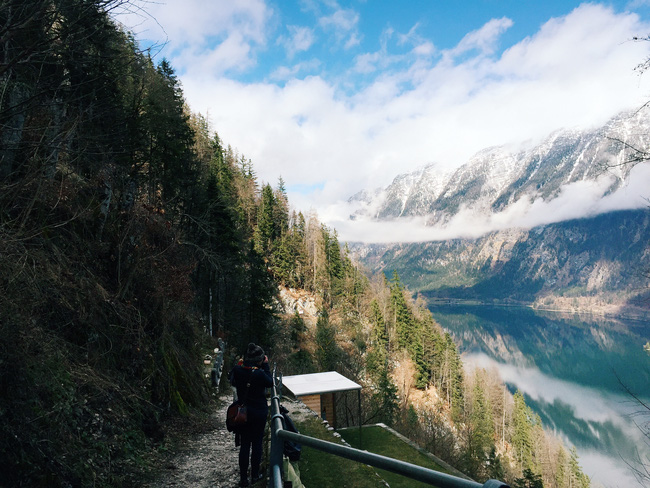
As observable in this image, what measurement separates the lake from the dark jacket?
17.1 m

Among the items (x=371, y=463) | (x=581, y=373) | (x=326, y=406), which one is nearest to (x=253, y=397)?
(x=371, y=463)

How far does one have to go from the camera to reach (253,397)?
5.64 meters

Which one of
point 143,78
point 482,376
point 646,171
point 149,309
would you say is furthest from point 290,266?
point 646,171

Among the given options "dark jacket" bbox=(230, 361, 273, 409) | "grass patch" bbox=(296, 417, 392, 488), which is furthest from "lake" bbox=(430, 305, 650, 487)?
"dark jacket" bbox=(230, 361, 273, 409)

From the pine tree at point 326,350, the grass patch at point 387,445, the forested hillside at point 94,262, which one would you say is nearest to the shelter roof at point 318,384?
the grass patch at point 387,445

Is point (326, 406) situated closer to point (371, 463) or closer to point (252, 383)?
point (252, 383)

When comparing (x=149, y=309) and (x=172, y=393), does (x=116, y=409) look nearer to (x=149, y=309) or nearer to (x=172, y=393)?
(x=172, y=393)

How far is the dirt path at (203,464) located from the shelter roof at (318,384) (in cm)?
511

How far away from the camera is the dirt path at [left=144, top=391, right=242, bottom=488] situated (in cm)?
637

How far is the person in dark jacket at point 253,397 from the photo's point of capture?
5591 millimetres

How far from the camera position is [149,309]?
32.0ft

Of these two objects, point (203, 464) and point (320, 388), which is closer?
point (203, 464)

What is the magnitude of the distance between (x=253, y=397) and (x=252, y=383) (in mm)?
233

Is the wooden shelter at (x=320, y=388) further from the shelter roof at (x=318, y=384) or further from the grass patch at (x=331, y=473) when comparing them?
the grass patch at (x=331, y=473)
